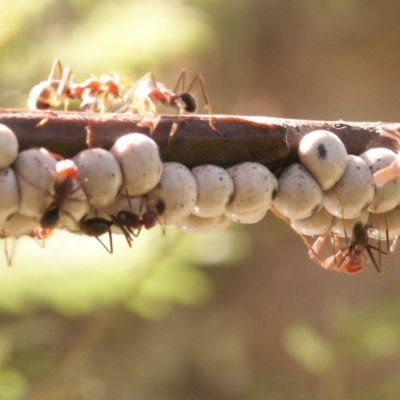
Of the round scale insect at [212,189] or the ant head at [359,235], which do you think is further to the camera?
the ant head at [359,235]

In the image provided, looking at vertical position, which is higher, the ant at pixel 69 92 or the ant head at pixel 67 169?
the ant at pixel 69 92

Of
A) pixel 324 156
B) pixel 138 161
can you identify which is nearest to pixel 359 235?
pixel 324 156

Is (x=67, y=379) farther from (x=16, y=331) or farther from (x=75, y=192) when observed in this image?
(x=75, y=192)

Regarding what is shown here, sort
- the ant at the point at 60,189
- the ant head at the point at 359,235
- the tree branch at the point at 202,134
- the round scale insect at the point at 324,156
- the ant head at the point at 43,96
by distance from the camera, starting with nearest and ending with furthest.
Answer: the ant at the point at 60,189
the tree branch at the point at 202,134
the round scale insect at the point at 324,156
the ant head at the point at 359,235
the ant head at the point at 43,96

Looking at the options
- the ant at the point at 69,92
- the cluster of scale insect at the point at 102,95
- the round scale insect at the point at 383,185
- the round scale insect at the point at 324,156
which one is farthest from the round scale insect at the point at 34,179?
the cluster of scale insect at the point at 102,95

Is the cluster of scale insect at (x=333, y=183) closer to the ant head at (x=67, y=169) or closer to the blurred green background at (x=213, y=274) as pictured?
the ant head at (x=67, y=169)

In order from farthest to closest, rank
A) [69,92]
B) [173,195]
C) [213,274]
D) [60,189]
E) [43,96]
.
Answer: [213,274], [69,92], [43,96], [173,195], [60,189]

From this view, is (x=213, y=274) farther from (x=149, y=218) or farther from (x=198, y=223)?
(x=149, y=218)
